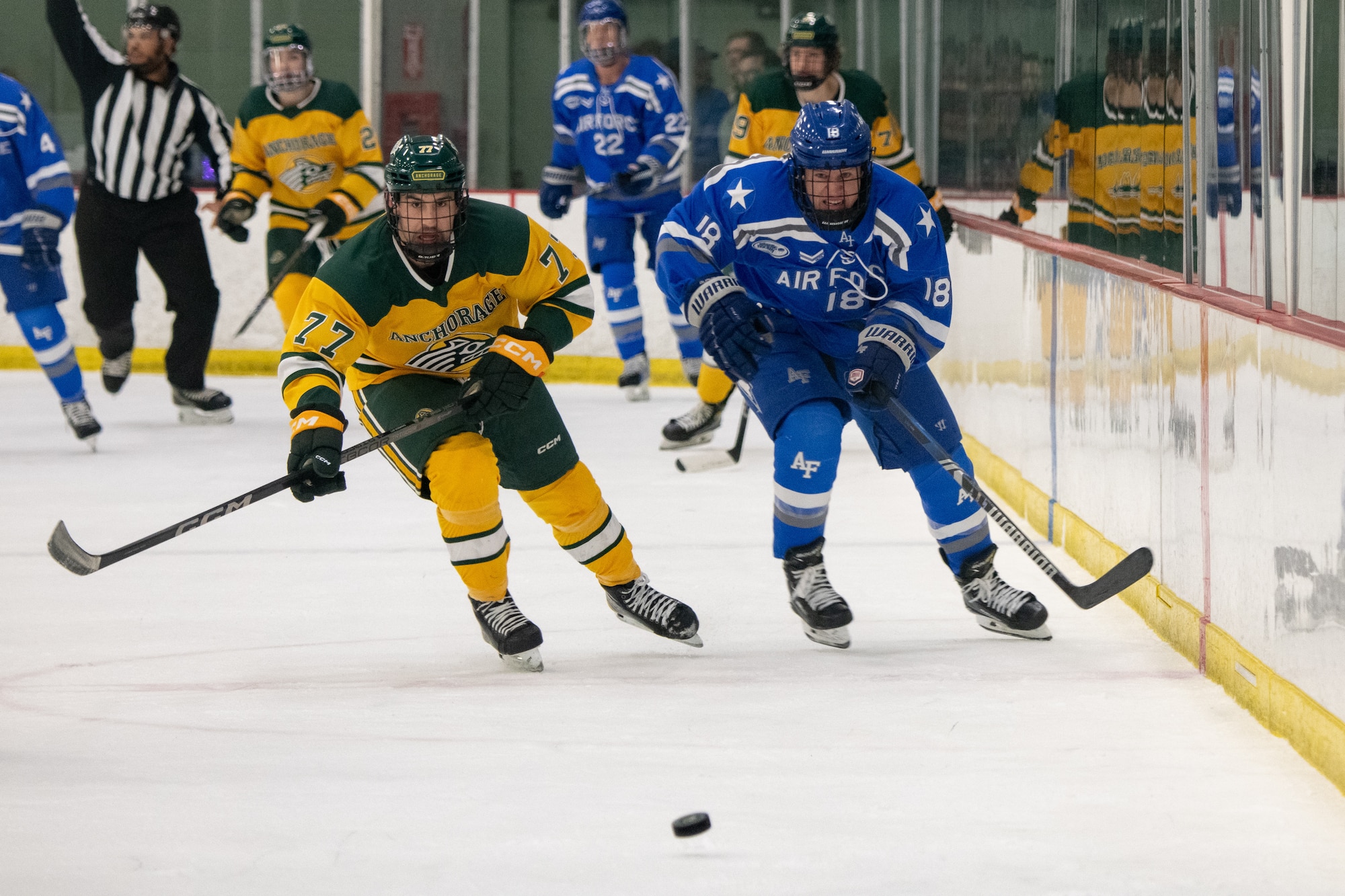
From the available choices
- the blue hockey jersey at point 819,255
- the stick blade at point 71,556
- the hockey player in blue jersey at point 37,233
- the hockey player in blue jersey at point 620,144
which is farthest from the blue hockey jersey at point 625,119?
the stick blade at point 71,556

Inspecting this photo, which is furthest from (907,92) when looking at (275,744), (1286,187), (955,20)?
(275,744)

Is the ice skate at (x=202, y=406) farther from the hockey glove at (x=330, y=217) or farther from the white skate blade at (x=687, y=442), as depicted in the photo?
the white skate blade at (x=687, y=442)

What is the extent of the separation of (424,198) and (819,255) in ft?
2.46

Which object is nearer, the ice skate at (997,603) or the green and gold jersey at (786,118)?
the ice skate at (997,603)

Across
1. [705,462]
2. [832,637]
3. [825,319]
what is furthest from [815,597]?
[705,462]

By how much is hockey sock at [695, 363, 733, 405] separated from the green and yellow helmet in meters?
1.85

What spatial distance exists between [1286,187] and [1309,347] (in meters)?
0.34

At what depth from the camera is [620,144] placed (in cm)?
652

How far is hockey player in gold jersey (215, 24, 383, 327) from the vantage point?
19.7 ft

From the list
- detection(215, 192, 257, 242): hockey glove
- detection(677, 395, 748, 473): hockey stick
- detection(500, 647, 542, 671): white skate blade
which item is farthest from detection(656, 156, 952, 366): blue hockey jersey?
detection(215, 192, 257, 242): hockey glove

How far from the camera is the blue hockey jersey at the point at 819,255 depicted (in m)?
3.06

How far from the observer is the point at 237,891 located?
2.01 meters

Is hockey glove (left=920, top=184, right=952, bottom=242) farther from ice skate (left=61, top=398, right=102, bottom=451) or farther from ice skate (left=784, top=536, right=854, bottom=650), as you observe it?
ice skate (left=61, top=398, right=102, bottom=451)

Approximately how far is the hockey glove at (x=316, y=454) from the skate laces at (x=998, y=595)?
48.8 inches
